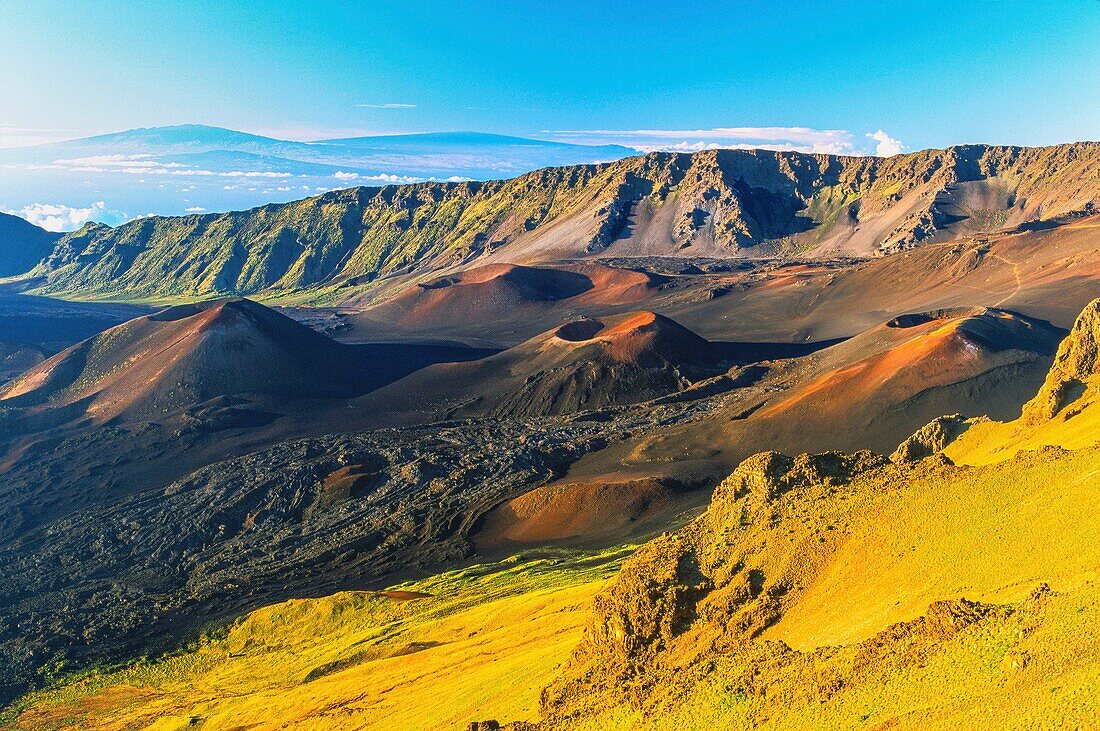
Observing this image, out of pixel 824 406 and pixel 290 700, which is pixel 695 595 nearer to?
pixel 290 700

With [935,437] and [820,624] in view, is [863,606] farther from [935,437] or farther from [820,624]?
[935,437]

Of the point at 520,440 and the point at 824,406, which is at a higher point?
the point at 824,406

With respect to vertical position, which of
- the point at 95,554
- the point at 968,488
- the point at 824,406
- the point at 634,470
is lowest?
the point at 95,554

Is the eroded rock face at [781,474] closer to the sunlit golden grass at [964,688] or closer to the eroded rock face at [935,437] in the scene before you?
the eroded rock face at [935,437]

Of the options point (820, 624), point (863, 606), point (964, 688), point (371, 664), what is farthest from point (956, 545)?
point (371, 664)

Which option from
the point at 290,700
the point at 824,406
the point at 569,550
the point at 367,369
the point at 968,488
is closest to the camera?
the point at 968,488

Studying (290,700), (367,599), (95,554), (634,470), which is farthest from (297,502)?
(290,700)
